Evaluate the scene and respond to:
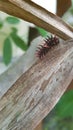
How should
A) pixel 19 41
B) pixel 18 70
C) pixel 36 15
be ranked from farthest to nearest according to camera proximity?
pixel 19 41, pixel 18 70, pixel 36 15

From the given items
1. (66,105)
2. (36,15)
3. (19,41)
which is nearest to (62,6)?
(19,41)

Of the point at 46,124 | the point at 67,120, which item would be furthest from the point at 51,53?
the point at 46,124

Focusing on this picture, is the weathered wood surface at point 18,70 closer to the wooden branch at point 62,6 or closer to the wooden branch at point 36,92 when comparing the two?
the wooden branch at point 36,92

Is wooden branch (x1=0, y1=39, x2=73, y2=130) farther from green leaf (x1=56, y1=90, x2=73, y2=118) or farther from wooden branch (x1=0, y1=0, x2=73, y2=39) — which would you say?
green leaf (x1=56, y1=90, x2=73, y2=118)

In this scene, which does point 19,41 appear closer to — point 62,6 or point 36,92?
point 62,6

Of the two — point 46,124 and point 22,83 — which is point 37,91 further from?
point 46,124
